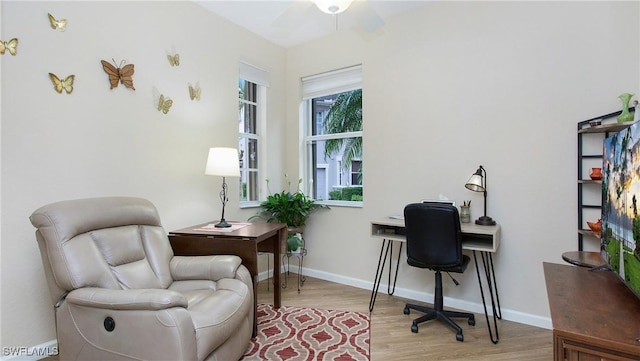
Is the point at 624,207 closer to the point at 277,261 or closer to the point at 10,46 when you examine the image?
the point at 277,261

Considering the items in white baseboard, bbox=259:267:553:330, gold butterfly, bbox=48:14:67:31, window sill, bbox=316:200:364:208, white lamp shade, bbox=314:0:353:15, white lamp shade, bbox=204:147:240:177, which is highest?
white lamp shade, bbox=314:0:353:15

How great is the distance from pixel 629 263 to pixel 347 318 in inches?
75.1

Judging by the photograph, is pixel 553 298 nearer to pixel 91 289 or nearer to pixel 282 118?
pixel 91 289

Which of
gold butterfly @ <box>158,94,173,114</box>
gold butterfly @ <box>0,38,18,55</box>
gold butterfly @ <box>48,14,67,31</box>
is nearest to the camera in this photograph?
gold butterfly @ <box>0,38,18,55</box>

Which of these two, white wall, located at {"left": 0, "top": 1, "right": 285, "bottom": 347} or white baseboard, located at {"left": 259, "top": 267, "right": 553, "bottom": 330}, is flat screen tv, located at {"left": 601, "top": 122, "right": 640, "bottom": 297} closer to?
white baseboard, located at {"left": 259, "top": 267, "right": 553, "bottom": 330}

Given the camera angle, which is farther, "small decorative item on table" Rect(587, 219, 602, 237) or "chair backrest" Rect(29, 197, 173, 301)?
"small decorative item on table" Rect(587, 219, 602, 237)

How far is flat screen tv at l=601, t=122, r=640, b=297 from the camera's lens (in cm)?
A: 113

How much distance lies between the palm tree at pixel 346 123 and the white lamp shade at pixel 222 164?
4.80ft

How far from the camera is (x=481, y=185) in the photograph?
2.57 metres

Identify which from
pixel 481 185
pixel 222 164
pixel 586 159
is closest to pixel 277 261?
pixel 222 164

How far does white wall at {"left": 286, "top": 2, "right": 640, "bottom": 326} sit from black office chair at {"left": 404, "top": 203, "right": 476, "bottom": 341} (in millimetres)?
612

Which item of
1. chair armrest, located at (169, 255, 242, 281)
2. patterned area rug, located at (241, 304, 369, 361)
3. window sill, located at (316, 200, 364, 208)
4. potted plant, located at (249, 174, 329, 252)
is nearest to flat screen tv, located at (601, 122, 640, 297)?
patterned area rug, located at (241, 304, 369, 361)

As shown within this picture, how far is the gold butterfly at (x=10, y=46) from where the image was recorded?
6.00 ft

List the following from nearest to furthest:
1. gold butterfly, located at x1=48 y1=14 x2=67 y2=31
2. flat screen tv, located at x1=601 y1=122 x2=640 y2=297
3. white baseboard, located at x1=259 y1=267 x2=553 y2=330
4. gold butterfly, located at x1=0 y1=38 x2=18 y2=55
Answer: flat screen tv, located at x1=601 y1=122 x2=640 y2=297 < gold butterfly, located at x1=0 y1=38 x2=18 y2=55 < gold butterfly, located at x1=48 y1=14 x2=67 y2=31 < white baseboard, located at x1=259 y1=267 x2=553 y2=330
